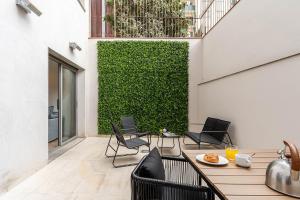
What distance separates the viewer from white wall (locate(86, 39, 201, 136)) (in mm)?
7168

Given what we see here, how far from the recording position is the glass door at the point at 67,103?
5.51 meters

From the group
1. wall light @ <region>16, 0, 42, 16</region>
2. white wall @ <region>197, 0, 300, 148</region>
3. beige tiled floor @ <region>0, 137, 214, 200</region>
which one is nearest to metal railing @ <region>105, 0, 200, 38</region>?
white wall @ <region>197, 0, 300, 148</region>

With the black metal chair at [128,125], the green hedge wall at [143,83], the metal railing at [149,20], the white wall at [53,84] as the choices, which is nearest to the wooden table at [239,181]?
the white wall at [53,84]

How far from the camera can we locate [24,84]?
130 inches

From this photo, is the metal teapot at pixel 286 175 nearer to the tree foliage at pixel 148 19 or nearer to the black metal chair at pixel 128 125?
the black metal chair at pixel 128 125

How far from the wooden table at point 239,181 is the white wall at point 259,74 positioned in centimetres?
153

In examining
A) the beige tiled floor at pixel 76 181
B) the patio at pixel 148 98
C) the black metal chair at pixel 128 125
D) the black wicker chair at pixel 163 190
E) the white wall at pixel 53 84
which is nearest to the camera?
the black wicker chair at pixel 163 190

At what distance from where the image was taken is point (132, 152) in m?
5.16

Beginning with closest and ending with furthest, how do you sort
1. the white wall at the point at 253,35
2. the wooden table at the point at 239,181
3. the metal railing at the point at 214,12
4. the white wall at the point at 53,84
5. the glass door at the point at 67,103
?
1. the wooden table at the point at 239,181
2. the white wall at the point at 253,35
3. the white wall at the point at 53,84
4. the glass door at the point at 67,103
5. the metal railing at the point at 214,12

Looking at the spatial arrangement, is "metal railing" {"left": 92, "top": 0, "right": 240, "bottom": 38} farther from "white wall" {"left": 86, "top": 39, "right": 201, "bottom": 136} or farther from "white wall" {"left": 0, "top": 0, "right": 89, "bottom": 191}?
"white wall" {"left": 0, "top": 0, "right": 89, "bottom": 191}

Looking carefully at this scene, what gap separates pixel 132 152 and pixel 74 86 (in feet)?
9.22

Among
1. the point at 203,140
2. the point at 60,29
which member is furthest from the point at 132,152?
the point at 60,29

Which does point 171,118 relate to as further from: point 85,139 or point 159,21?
point 159,21

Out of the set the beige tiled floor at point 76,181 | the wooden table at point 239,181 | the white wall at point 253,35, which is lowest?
the beige tiled floor at point 76,181
